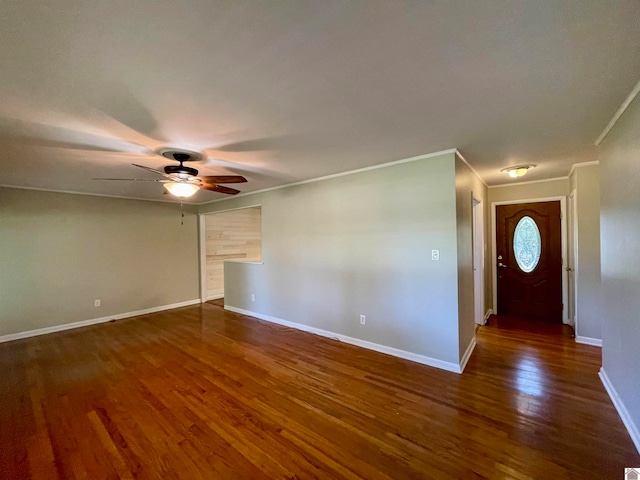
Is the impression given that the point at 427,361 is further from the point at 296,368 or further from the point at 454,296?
the point at 296,368

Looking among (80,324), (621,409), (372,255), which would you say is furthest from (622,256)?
(80,324)

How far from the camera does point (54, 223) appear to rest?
4430 millimetres

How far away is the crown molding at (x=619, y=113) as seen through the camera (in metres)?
1.70

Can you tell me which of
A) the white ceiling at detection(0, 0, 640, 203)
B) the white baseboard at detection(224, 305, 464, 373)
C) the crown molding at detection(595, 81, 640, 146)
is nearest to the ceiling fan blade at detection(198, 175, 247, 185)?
the white ceiling at detection(0, 0, 640, 203)

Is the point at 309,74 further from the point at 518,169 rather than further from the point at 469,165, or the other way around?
the point at 518,169

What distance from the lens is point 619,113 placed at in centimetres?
199

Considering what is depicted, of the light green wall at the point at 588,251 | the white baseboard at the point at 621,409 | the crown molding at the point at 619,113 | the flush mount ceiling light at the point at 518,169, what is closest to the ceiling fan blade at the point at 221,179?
the crown molding at the point at 619,113

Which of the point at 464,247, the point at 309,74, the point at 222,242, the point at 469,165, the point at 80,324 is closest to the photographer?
the point at 309,74

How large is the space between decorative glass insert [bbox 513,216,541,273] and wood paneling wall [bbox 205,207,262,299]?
5173 millimetres

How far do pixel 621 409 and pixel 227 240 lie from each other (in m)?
6.80

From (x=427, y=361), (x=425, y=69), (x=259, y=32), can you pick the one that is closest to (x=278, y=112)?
(x=259, y=32)

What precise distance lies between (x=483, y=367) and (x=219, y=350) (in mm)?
3146

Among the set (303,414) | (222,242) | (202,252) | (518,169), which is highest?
(518,169)

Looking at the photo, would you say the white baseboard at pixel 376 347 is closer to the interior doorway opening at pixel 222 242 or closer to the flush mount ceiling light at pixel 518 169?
the interior doorway opening at pixel 222 242
